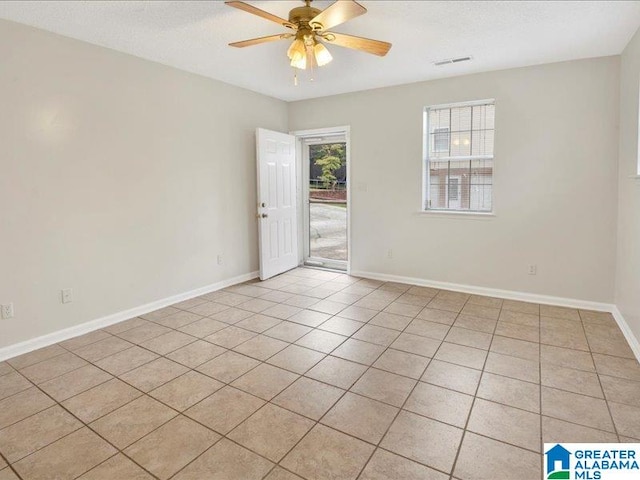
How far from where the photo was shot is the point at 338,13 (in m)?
2.28

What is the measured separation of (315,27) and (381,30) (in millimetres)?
786

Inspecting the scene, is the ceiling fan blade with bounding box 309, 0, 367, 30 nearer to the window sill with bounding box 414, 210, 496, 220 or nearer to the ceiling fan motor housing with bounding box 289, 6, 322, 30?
the ceiling fan motor housing with bounding box 289, 6, 322, 30

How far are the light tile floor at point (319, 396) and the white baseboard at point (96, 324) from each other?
0.09m

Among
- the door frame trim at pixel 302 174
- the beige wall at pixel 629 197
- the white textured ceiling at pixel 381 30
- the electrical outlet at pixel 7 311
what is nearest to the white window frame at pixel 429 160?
the white textured ceiling at pixel 381 30

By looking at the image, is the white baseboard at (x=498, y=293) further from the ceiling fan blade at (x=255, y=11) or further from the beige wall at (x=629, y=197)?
the ceiling fan blade at (x=255, y=11)

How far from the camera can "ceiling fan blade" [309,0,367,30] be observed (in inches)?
84.6

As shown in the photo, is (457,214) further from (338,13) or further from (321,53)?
(338,13)

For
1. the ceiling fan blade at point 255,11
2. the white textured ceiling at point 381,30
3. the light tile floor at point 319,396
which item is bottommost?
the light tile floor at point 319,396

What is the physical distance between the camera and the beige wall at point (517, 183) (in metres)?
3.76

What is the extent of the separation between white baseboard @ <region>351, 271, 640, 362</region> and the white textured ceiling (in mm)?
2437

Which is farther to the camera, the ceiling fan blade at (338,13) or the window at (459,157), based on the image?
the window at (459,157)

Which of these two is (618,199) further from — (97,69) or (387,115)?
(97,69)

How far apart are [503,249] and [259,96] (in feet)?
12.1

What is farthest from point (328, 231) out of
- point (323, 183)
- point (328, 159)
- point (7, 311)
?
point (7, 311)
